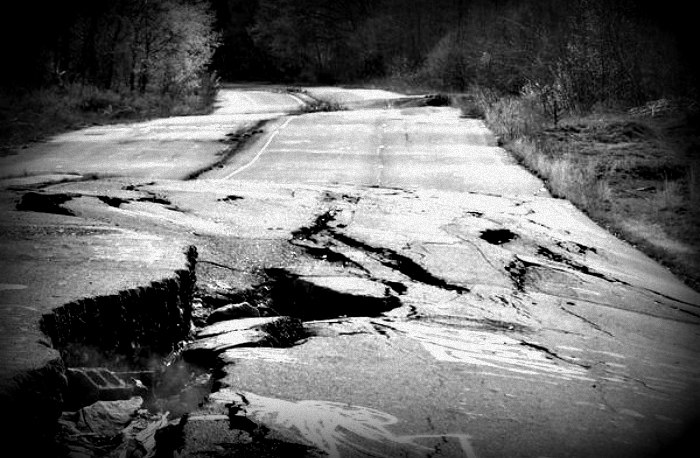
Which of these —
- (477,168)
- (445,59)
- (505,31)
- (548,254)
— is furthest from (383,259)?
(445,59)

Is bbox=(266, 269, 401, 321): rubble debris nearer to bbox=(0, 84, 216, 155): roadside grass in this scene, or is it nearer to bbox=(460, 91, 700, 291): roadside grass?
bbox=(460, 91, 700, 291): roadside grass

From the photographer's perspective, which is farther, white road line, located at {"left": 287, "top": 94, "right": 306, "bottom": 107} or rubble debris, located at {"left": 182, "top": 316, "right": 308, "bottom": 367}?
white road line, located at {"left": 287, "top": 94, "right": 306, "bottom": 107}

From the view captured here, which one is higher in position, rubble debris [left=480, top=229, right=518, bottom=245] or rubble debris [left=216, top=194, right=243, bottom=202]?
rubble debris [left=216, top=194, right=243, bottom=202]

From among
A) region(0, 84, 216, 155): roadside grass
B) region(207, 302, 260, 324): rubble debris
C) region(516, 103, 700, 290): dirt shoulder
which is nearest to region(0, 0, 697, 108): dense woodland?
region(0, 84, 216, 155): roadside grass

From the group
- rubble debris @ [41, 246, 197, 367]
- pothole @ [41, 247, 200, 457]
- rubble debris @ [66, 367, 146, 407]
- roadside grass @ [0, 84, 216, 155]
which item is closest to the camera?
pothole @ [41, 247, 200, 457]

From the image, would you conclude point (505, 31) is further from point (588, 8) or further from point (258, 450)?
point (258, 450)

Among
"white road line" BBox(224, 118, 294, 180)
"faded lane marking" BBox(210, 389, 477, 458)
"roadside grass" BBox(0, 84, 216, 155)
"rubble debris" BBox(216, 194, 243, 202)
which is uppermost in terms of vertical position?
"roadside grass" BBox(0, 84, 216, 155)

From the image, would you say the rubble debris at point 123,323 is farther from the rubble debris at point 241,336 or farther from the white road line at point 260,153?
the white road line at point 260,153
